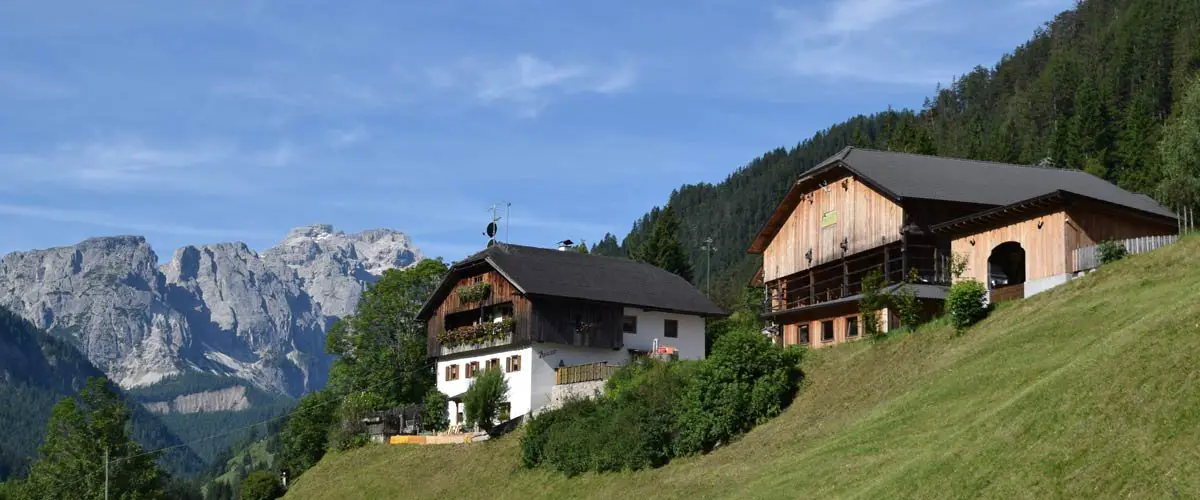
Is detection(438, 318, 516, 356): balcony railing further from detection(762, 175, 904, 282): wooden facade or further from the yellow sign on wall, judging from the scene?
the yellow sign on wall

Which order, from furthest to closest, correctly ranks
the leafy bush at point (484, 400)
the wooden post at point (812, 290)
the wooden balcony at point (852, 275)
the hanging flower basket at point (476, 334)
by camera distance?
the hanging flower basket at point (476, 334) → the wooden post at point (812, 290) → the leafy bush at point (484, 400) → the wooden balcony at point (852, 275)

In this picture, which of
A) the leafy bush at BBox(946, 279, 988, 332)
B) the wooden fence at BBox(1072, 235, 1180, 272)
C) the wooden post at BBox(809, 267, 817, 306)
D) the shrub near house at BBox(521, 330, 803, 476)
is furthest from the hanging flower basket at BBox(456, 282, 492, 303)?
the wooden fence at BBox(1072, 235, 1180, 272)

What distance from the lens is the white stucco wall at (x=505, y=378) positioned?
226 feet

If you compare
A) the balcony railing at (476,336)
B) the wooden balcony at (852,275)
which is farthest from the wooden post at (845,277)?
the balcony railing at (476,336)

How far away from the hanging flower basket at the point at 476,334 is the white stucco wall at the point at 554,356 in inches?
34.9

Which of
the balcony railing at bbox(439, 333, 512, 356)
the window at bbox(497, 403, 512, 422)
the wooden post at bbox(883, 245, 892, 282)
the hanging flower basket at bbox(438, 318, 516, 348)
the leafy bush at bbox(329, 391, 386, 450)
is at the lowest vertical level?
the leafy bush at bbox(329, 391, 386, 450)

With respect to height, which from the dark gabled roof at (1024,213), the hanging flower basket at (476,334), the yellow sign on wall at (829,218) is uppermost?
the yellow sign on wall at (829,218)

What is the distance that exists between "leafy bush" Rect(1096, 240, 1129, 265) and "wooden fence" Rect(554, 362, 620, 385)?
914 inches

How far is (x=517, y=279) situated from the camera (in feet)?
233

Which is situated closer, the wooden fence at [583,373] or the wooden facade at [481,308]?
the wooden fence at [583,373]

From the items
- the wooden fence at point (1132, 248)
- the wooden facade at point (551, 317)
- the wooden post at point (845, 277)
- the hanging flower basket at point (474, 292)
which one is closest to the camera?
the wooden fence at point (1132, 248)

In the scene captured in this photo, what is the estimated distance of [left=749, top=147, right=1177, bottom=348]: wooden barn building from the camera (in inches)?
1973

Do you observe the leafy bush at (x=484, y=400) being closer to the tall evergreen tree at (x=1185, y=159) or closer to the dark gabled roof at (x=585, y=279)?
the dark gabled roof at (x=585, y=279)

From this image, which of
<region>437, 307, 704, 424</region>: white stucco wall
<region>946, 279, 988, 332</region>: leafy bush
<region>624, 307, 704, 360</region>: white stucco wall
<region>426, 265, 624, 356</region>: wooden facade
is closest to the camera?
<region>946, 279, 988, 332</region>: leafy bush
